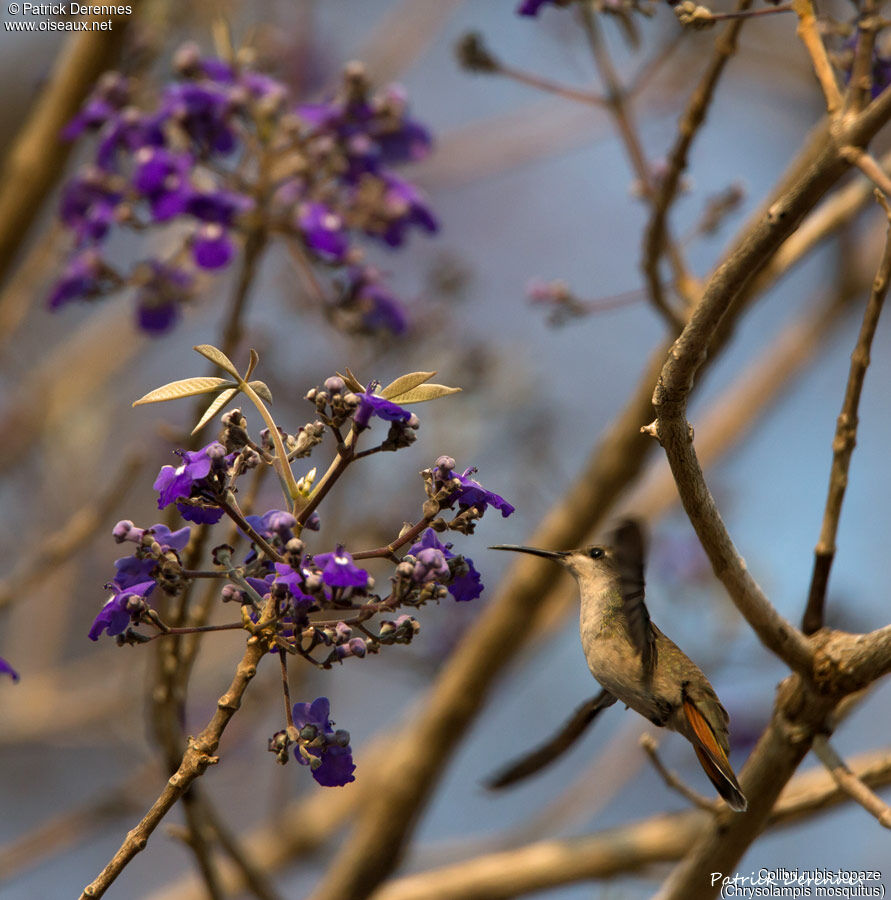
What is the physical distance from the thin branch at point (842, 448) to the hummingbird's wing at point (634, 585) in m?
0.60

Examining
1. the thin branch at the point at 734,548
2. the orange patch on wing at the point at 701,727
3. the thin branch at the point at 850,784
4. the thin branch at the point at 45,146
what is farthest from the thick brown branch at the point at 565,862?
the thin branch at the point at 45,146

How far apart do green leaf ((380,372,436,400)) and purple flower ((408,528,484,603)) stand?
24 centimetres

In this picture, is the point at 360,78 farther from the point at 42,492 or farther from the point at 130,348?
the point at 42,492

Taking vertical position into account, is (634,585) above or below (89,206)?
below

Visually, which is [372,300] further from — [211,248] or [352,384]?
[352,384]

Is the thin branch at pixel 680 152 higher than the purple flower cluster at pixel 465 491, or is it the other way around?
the thin branch at pixel 680 152

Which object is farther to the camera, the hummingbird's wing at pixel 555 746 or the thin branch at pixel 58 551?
the thin branch at pixel 58 551

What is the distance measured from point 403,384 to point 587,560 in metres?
0.72

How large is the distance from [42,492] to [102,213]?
3.30m

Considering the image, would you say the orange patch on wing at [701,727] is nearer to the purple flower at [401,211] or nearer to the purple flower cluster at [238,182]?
the purple flower cluster at [238,182]

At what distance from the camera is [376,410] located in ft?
5.99

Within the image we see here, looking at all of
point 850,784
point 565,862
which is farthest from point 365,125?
point 565,862

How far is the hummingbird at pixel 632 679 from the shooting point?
2209 mm
